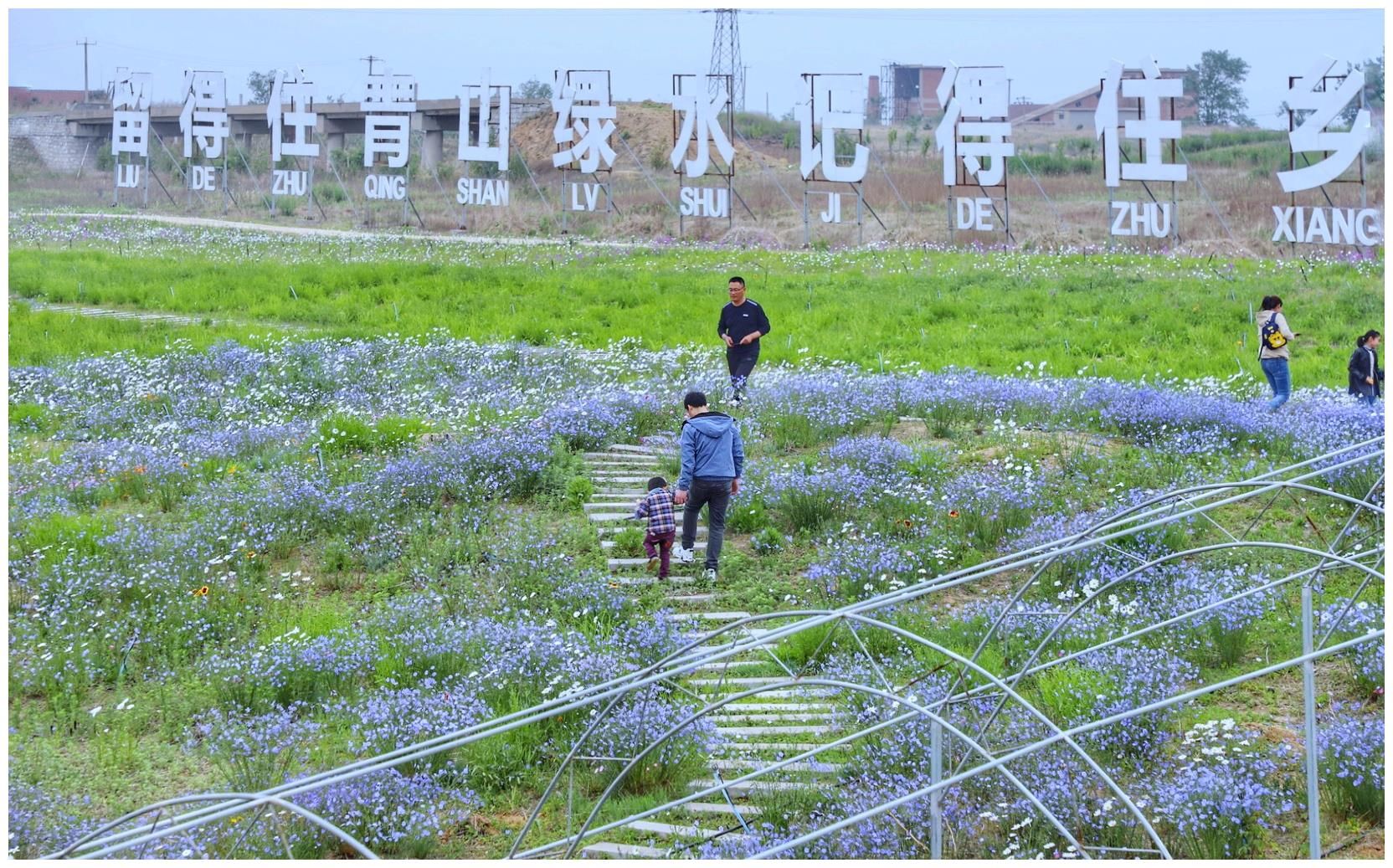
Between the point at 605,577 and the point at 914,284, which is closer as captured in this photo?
the point at 605,577

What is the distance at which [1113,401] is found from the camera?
14586mm

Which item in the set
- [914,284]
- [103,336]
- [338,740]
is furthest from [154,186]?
[338,740]

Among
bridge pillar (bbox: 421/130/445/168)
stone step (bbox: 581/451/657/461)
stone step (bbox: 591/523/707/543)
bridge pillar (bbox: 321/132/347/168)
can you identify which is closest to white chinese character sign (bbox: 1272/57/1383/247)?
stone step (bbox: 581/451/657/461)

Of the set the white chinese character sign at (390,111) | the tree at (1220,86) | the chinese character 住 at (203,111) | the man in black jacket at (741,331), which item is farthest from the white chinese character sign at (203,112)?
the tree at (1220,86)

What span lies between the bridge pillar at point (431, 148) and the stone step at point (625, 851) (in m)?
44.4

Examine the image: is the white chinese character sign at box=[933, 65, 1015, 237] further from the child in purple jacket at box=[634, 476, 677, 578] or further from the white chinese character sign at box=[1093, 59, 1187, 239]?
the child in purple jacket at box=[634, 476, 677, 578]

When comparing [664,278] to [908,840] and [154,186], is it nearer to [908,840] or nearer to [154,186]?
[908,840]

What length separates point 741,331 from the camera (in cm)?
1509

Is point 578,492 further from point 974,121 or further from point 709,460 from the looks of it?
point 974,121

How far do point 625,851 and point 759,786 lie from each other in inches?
36.9

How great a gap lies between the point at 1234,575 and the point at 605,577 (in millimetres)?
5048

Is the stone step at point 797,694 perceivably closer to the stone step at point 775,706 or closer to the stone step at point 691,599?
the stone step at point 775,706

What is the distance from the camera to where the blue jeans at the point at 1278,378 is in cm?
1431

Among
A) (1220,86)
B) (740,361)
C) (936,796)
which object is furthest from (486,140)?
(1220,86)
